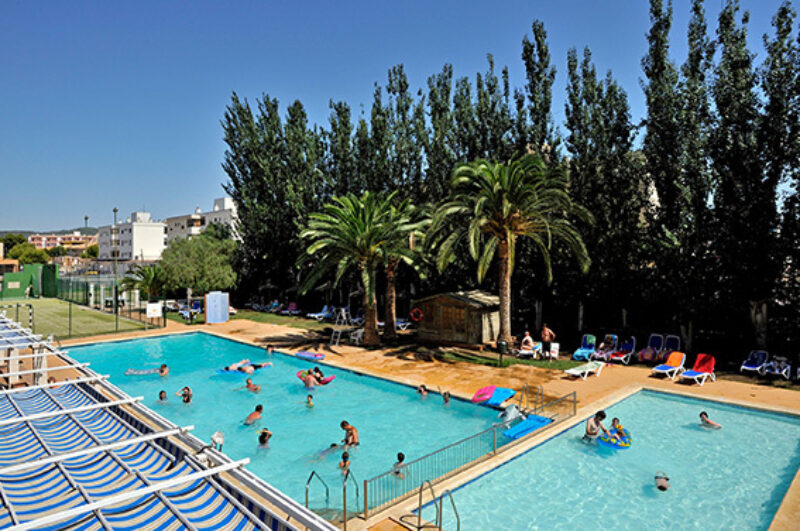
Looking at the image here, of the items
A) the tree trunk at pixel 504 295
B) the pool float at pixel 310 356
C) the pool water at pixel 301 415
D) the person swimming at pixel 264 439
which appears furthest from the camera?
the pool float at pixel 310 356

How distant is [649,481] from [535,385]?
6385 millimetres

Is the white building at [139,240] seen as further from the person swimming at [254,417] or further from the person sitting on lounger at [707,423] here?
the person sitting on lounger at [707,423]

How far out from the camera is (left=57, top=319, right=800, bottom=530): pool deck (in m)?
9.07

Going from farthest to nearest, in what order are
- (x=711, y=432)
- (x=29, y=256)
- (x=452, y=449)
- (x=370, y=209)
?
(x=29, y=256) < (x=370, y=209) < (x=711, y=432) < (x=452, y=449)

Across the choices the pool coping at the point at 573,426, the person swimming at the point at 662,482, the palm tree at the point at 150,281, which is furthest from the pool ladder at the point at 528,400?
the palm tree at the point at 150,281

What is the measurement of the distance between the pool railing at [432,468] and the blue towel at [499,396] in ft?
4.67

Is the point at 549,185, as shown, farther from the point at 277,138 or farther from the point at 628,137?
the point at 277,138

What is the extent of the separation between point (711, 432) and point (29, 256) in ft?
484

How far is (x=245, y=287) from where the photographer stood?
150 ft

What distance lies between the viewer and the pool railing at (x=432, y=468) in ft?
29.8

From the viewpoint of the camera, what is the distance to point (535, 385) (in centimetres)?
1672

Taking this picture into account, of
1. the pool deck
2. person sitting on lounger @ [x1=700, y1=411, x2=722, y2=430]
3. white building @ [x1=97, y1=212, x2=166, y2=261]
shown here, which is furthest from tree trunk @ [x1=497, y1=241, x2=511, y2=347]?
white building @ [x1=97, y1=212, x2=166, y2=261]

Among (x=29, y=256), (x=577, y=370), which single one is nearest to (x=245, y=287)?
(x=577, y=370)

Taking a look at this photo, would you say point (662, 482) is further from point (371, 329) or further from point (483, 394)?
point (371, 329)
